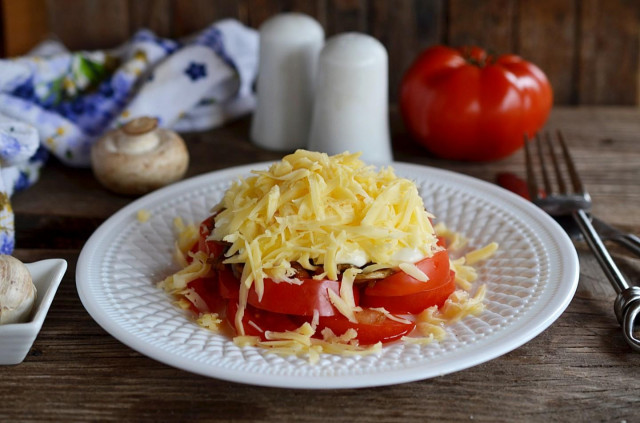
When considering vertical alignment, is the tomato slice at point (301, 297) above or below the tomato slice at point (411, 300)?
above

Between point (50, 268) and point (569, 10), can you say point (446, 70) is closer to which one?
point (569, 10)

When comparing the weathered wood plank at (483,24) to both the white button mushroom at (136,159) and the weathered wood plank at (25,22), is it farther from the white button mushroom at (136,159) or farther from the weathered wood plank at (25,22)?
the weathered wood plank at (25,22)

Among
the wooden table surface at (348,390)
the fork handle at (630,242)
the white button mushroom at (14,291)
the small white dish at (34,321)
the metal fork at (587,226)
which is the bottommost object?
the wooden table surface at (348,390)

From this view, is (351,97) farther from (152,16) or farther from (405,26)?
(152,16)

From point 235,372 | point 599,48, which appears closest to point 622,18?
point 599,48

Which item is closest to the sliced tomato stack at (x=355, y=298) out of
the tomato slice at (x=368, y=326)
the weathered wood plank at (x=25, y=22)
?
the tomato slice at (x=368, y=326)

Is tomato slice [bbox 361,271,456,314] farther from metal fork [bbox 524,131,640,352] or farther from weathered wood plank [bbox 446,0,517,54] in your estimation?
weathered wood plank [bbox 446,0,517,54]

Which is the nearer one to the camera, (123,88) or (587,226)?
(587,226)

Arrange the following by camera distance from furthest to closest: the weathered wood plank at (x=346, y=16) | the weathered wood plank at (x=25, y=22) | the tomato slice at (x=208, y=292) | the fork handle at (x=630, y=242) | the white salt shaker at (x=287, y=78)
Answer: the weathered wood plank at (x=25, y=22)
the weathered wood plank at (x=346, y=16)
the white salt shaker at (x=287, y=78)
the fork handle at (x=630, y=242)
the tomato slice at (x=208, y=292)

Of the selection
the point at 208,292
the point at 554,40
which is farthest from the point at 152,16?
the point at 208,292
